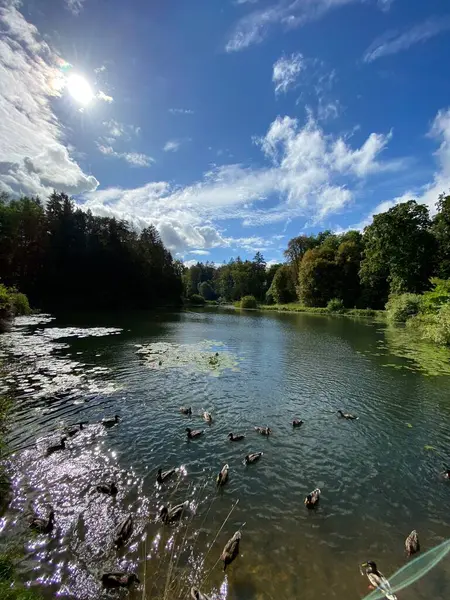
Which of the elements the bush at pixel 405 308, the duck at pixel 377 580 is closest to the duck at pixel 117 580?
the duck at pixel 377 580

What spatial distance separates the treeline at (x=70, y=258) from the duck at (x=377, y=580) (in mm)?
60364

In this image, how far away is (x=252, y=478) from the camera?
7633 mm

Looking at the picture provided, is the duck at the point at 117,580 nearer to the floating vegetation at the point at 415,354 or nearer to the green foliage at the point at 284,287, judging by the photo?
the floating vegetation at the point at 415,354

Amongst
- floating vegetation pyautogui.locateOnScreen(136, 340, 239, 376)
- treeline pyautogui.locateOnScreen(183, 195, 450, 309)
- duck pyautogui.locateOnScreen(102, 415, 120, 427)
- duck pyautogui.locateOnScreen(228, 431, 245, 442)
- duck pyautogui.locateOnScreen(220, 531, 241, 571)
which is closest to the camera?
duck pyautogui.locateOnScreen(220, 531, 241, 571)

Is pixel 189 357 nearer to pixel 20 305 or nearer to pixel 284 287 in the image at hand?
pixel 20 305

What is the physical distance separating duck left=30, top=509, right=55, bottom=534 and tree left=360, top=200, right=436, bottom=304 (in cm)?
5969

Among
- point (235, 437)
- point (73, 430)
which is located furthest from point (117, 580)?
point (73, 430)

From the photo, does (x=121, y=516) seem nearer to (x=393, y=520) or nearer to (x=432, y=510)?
(x=393, y=520)

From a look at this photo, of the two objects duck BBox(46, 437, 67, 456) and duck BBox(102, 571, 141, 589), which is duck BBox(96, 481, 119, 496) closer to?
duck BBox(102, 571, 141, 589)

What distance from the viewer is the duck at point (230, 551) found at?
5039 millimetres

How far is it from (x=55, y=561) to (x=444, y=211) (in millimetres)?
60362

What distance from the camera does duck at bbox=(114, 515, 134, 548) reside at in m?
5.35

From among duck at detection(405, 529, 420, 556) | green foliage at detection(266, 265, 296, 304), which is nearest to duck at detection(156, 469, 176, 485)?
duck at detection(405, 529, 420, 556)

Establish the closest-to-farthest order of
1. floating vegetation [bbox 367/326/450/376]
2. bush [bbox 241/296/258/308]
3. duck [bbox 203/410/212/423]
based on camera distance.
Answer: duck [bbox 203/410/212/423]
floating vegetation [bbox 367/326/450/376]
bush [bbox 241/296/258/308]
